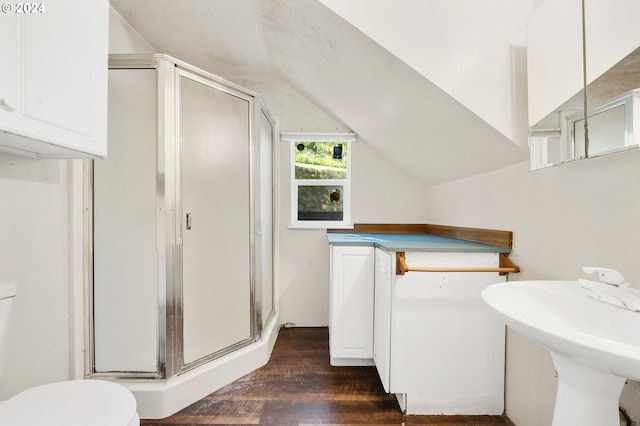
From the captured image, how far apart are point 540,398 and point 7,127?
229cm

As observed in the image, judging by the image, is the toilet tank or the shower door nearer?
the toilet tank

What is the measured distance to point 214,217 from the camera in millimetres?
1683

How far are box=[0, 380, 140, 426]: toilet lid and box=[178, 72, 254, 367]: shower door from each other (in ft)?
2.14

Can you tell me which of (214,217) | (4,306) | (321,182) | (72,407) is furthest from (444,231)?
(4,306)

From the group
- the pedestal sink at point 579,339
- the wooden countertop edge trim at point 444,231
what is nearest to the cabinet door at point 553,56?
the wooden countertop edge trim at point 444,231

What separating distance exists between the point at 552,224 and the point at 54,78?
6.62 feet

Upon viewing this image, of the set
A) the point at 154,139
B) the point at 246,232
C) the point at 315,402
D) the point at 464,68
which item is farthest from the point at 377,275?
the point at 154,139

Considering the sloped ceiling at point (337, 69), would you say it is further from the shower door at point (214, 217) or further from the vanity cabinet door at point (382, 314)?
the vanity cabinet door at point (382, 314)

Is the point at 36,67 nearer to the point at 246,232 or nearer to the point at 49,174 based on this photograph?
the point at 49,174

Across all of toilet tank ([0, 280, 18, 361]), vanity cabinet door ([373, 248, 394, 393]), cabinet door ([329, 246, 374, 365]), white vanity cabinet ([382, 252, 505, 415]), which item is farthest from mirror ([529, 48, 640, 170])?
toilet tank ([0, 280, 18, 361])

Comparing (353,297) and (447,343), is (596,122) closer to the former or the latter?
(447,343)

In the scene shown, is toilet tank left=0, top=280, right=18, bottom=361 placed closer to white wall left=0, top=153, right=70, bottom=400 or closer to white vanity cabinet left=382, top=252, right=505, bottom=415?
white wall left=0, top=153, right=70, bottom=400

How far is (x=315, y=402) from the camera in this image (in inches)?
61.2

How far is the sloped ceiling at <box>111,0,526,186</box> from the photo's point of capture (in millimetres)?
1359
